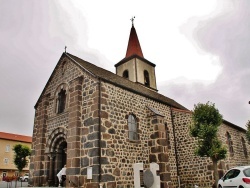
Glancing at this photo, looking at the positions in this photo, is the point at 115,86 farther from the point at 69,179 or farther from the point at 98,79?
the point at 69,179

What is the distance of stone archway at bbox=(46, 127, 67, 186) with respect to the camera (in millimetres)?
15094

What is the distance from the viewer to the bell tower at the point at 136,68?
84.3ft

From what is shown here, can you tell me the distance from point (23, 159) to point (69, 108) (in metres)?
28.7

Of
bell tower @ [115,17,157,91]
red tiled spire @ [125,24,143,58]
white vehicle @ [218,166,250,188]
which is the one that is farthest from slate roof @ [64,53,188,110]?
red tiled spire @ [125,24,143,58]

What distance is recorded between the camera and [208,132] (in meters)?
15.7

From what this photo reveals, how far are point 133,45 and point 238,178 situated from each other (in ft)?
72.3

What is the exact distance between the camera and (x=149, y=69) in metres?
27.9

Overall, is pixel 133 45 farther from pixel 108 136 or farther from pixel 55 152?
pixel 108 136

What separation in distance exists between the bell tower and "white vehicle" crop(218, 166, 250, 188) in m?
15.7

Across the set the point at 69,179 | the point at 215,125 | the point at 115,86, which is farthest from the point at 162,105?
the point at 69,179

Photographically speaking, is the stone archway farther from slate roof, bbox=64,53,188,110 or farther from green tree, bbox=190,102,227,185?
green tree, bbox=190,102,227,185

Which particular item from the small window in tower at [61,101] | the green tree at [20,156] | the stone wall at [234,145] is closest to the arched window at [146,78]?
the stone wall at [234,145]

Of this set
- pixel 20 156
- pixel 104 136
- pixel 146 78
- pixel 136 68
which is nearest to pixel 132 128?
pixel 104 136

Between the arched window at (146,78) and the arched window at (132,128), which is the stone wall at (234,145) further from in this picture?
the arched window at (146,78)
